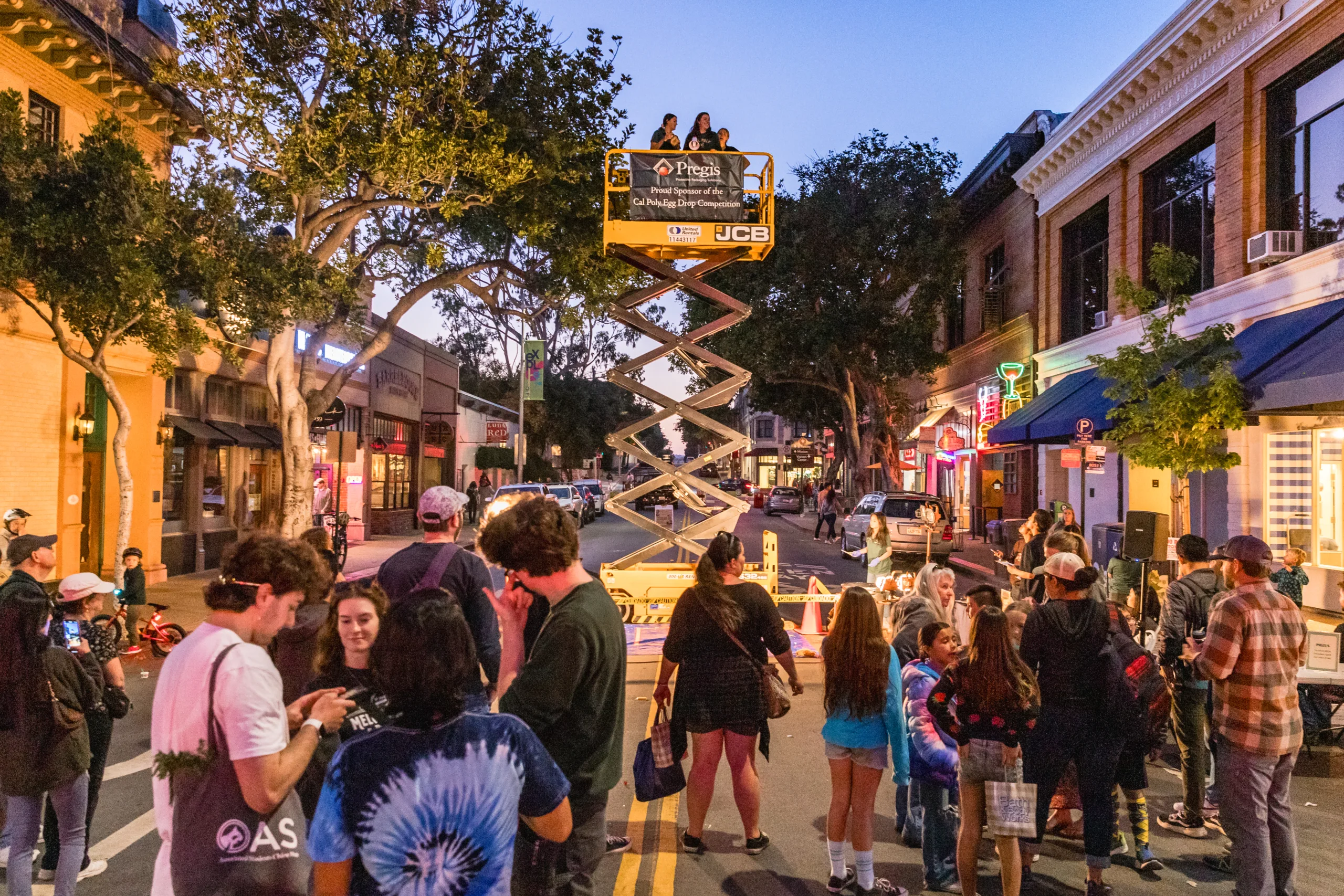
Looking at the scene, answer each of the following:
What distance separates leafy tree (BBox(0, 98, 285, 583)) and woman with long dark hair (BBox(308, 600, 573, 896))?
11.5m

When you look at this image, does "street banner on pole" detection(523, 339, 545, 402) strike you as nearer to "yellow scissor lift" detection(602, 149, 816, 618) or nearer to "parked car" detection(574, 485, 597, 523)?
"parked car" detection(574, 485, 597, 523)

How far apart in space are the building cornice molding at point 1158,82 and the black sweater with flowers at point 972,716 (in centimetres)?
1459

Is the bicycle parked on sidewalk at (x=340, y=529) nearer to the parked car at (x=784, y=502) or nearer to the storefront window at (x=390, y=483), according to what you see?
the storefront window at (x=390, y=483)

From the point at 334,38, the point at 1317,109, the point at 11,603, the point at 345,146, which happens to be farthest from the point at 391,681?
the point at 1317,109

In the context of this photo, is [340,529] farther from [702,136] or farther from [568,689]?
[568,689]

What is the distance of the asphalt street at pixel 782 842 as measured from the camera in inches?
199

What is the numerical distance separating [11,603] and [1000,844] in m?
4.79

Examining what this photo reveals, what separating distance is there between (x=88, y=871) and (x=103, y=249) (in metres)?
9.37

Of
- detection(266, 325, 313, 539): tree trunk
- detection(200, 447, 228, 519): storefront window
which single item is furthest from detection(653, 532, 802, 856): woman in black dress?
detection(200, 447, 228, 519): storefront window

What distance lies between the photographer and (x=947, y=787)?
16.3ft

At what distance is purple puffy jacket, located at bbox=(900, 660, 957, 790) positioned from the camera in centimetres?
492

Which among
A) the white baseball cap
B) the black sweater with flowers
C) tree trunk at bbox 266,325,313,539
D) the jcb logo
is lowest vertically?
the black sweater with flowers

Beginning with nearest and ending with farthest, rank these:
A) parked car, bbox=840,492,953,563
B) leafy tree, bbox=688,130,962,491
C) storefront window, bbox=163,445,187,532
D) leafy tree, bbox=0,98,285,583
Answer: leafy tree, bbox=0,98,285,583
storefront window, bbox=163,445,187,532
parked car, bbox=840,492,953,563
leafy tree, bbox=688,130,962,491

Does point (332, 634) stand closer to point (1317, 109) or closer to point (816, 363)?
point (1317, 109)
